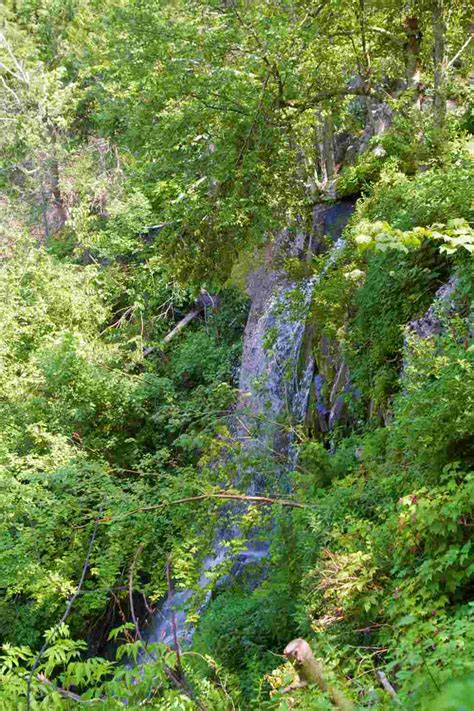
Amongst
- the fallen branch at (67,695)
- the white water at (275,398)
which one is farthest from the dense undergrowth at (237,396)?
the white water at (275,398)

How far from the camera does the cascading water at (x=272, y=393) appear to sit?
7320mm

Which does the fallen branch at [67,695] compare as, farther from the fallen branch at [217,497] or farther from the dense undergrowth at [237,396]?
the fallen branch at [217,497]

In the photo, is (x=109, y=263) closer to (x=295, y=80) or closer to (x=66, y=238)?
(x=66, y=238)

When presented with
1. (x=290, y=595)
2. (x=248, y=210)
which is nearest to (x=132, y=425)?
(x=248, y=210)

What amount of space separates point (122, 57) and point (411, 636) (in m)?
8.67

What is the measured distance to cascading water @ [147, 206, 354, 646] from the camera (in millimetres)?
7320

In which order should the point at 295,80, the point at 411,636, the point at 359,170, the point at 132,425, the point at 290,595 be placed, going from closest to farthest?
the point at 411,636
the point at 290,595
the point at 295,80
the point at 359,170
the point at 132,425

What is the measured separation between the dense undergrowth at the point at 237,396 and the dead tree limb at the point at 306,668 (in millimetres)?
74

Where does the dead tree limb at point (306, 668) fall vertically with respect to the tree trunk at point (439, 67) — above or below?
below

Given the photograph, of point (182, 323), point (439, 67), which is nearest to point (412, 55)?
point (439, 67)

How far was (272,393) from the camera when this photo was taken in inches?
352

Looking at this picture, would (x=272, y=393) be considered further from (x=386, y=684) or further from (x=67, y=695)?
(x=67, y=695)

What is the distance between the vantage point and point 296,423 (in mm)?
7949

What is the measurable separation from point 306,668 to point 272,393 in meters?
6.13
